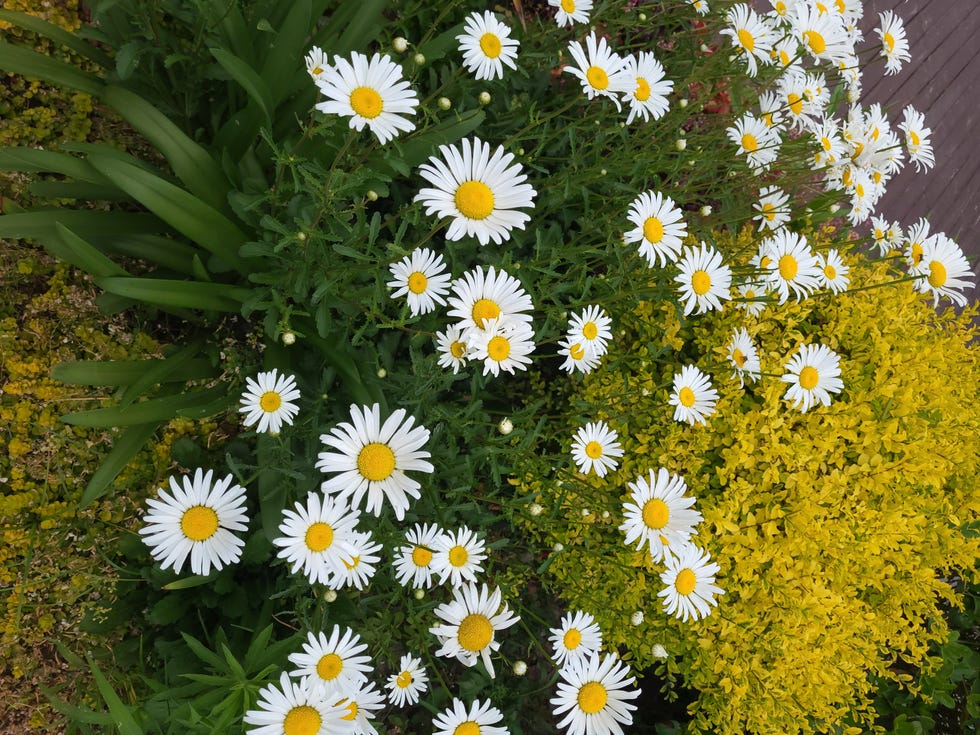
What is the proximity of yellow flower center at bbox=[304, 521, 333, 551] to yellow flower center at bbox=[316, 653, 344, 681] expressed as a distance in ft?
0.89

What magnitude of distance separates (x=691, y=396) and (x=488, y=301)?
777 mm

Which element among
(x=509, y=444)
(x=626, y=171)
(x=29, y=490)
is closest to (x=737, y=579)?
(x=509, y=444)

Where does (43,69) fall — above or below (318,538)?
above

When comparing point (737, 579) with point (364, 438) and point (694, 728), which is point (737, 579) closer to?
point (694, 728)

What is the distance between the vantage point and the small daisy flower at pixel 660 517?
1813 mm

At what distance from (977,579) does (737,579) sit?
1.11 m

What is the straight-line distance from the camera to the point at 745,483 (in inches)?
79.8

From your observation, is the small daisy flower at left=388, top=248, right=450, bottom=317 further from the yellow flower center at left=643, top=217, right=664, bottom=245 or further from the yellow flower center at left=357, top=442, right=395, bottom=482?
the yellow flower center at left=643, top=217, right=664, bottom=245

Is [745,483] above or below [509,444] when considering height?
below

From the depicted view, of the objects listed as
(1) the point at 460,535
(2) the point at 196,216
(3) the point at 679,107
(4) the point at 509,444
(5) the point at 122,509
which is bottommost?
(1) the point at 460,535

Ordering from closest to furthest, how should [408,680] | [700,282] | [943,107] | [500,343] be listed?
[500,343] < [408,680] < [700,282] < [943,107]

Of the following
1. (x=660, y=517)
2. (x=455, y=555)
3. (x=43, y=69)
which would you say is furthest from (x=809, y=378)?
(x=43, y=69)

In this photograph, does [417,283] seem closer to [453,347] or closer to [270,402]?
[453,347]

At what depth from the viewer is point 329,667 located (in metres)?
1.48
